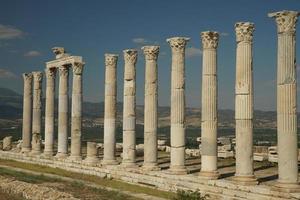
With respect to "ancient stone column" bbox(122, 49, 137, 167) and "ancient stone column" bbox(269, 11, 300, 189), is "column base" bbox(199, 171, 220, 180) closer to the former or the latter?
"ancient stone column" bbox(269, 11, 300, 189)

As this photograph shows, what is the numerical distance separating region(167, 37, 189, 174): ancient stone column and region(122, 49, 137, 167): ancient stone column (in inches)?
181

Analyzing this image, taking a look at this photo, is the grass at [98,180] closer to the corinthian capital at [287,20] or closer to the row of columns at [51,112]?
the row of columns at [51,112]

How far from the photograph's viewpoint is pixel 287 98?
22000 mm

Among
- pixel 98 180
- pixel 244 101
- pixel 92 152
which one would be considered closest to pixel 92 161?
pixel 92 152

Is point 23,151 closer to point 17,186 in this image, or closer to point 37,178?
point 37,178

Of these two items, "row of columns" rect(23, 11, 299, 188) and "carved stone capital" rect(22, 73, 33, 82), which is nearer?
"row of columns" rect(23, 11, 299, 188)

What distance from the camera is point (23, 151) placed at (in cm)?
4425

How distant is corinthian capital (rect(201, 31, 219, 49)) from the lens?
1044 inches

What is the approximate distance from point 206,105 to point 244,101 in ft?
9.35

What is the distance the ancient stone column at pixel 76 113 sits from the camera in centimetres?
3741

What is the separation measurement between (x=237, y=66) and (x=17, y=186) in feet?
44.0

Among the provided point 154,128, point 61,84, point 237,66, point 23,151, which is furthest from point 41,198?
point 23,151

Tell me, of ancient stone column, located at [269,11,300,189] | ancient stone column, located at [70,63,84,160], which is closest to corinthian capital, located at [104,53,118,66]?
ancient stone column, located at [70,63,84,160]

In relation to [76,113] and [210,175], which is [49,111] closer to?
[76,113]
